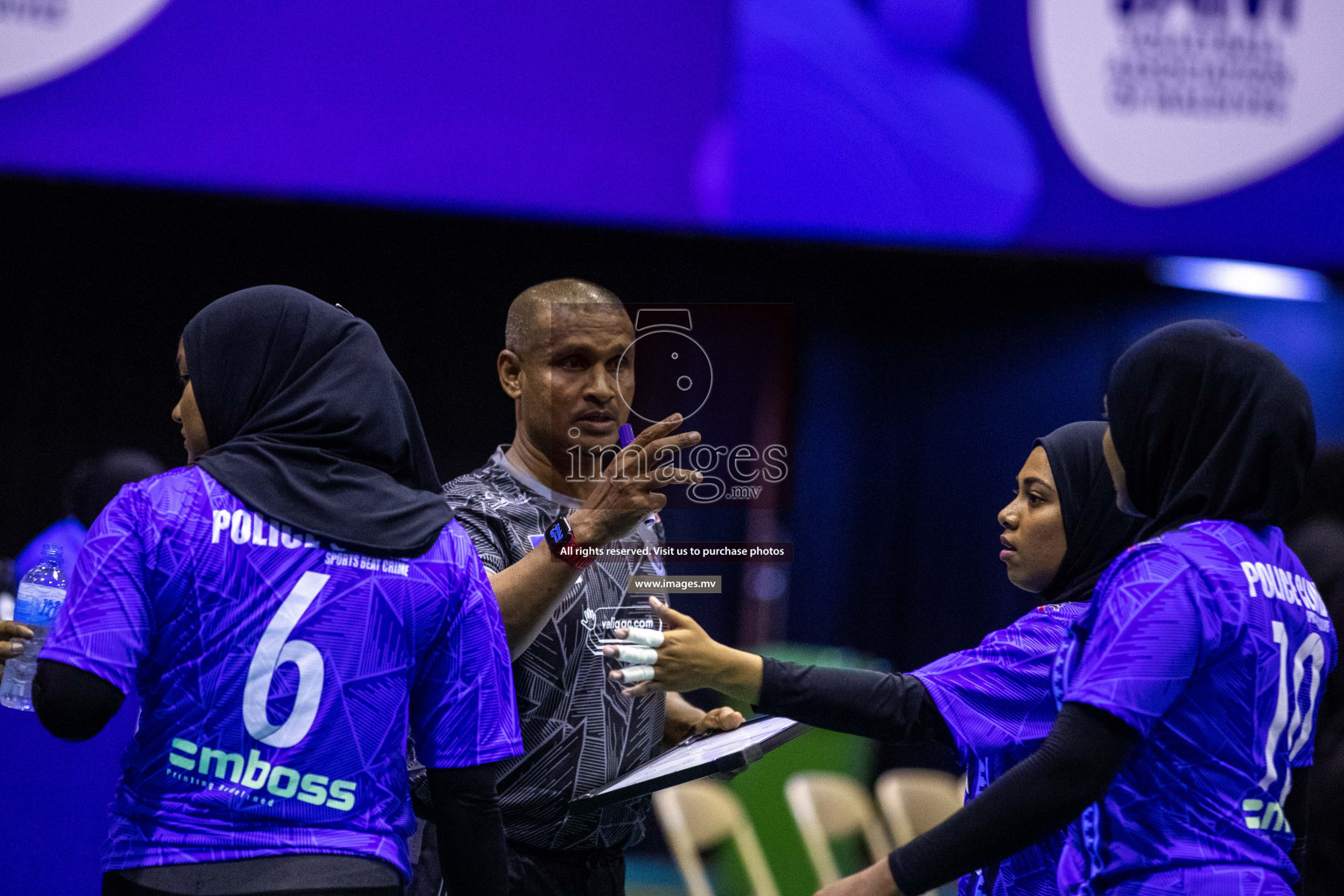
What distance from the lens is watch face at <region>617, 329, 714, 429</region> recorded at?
7.50ft

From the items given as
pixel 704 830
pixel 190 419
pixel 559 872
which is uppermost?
pixel 190 419

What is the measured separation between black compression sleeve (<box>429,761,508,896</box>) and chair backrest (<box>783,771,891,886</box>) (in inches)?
97.8

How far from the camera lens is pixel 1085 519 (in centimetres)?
238

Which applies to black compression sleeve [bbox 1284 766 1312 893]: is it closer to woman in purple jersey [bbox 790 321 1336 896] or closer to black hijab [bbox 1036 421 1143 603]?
woman in purple jersey [bbox 790 321 1336 896]

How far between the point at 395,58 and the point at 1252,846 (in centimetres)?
356

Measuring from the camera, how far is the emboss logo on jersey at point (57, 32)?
13.0ft

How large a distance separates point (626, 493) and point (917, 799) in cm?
254

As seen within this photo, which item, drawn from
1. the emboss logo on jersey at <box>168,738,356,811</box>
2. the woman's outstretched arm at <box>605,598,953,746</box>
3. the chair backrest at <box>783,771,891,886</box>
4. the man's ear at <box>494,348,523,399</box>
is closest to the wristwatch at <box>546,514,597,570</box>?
the woman's outstretched arm at <box>605,598,953,746</box>

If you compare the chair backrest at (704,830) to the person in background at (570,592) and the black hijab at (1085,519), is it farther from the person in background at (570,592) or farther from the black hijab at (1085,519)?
the black hijab at (1085,519)

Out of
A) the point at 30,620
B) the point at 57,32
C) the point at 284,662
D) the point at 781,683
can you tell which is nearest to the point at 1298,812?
the point at 781,683

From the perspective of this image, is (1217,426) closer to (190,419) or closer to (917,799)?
(190,419)

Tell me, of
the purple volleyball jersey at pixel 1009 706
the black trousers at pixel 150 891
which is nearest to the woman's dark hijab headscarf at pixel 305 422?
the black trousers at pixel 150 891

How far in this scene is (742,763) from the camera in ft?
6.70

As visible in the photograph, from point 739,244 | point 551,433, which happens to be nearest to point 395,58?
point 739,244
